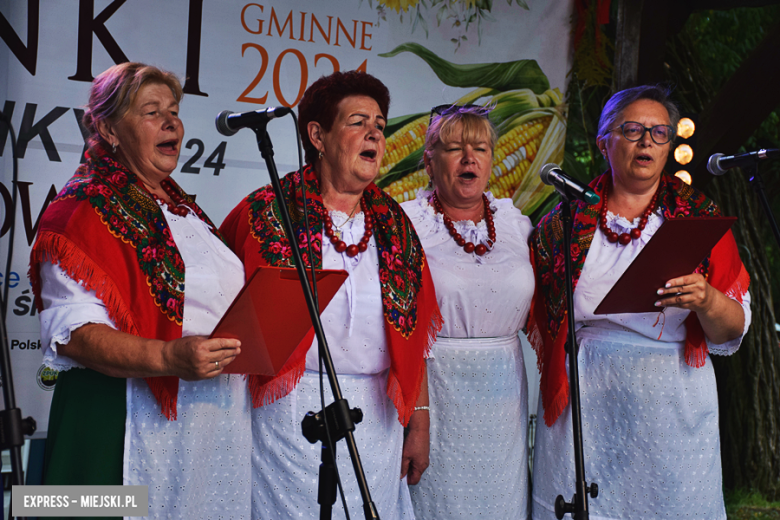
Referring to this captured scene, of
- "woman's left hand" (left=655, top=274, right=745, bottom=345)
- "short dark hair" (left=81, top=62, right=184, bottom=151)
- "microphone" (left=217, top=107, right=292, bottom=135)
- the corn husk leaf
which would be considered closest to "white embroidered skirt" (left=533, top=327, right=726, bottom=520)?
"woman's left hand" (left=655, top=274, right=745, bottom=345)

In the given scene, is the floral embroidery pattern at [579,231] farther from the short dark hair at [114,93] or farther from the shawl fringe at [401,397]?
the short dark hair at [114,93]

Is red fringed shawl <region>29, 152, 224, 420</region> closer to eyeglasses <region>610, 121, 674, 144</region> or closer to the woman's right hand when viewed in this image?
the woman's right hand

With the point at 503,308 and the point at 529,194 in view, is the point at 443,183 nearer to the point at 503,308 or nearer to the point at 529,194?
the point at 503,308

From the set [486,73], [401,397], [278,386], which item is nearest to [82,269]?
[278,386]

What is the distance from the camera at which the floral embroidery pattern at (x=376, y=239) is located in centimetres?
186

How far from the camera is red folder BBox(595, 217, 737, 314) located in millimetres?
1627

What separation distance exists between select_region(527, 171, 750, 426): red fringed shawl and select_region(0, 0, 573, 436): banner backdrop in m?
1.32

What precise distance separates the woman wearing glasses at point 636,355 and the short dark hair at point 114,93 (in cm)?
139

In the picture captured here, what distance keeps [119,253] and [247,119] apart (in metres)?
0.52

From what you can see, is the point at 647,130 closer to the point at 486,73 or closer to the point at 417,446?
the point at 417,446

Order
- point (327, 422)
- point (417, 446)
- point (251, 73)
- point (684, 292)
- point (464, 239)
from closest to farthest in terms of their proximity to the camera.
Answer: point (327, 422) → point (684, 292) → point (417, 446) → point (464, 239) → point (251, 73)

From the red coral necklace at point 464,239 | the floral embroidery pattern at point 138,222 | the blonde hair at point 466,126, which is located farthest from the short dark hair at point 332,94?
the floral embroidery pattern at point 138,222

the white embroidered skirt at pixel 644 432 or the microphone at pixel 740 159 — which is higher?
the microphone at pixel 740 159

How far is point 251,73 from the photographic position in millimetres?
3062
